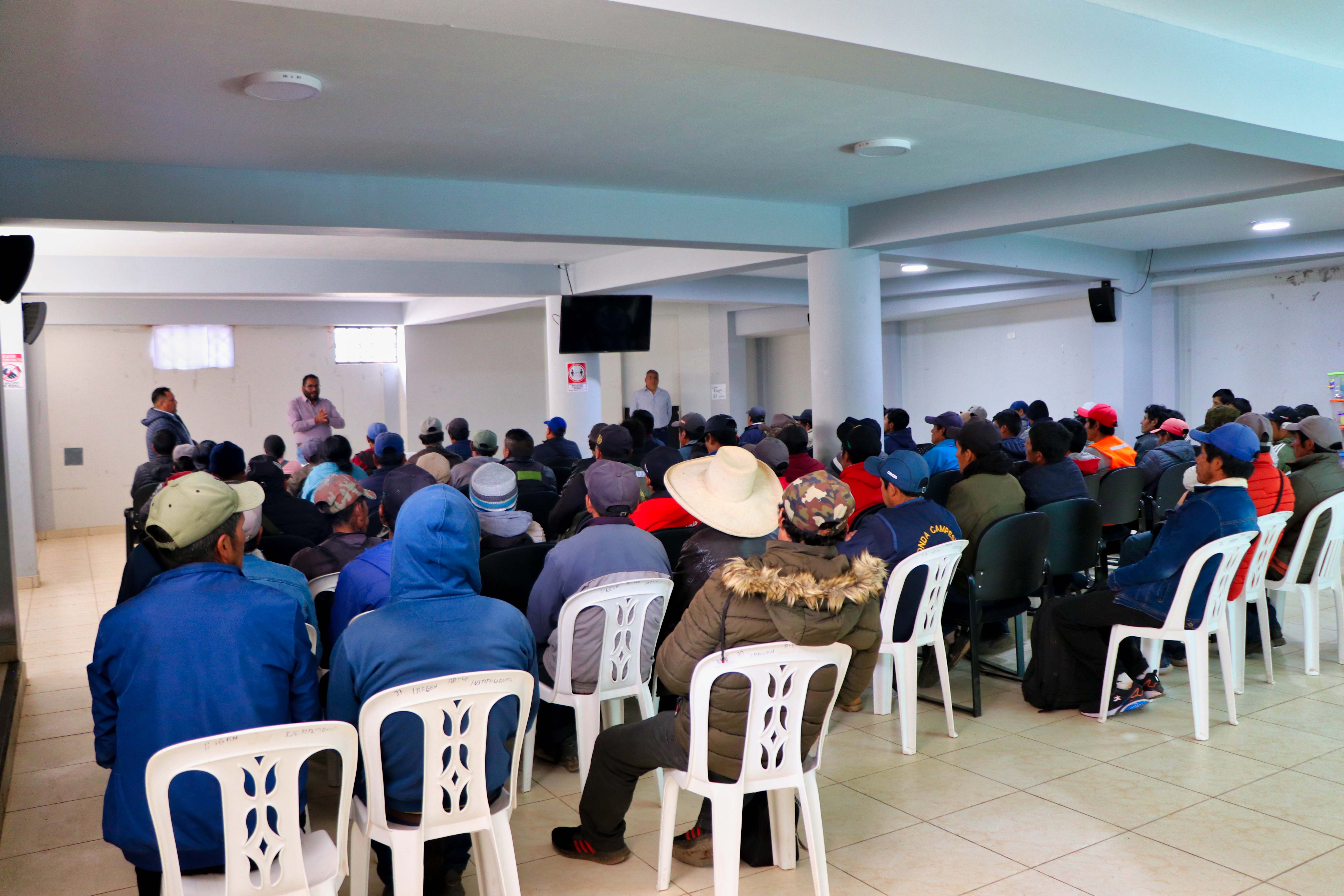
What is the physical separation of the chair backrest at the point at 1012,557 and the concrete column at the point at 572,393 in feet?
20.3

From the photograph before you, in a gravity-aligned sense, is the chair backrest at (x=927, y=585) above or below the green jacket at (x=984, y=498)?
below

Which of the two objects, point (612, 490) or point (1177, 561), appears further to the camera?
point (1177, 561)

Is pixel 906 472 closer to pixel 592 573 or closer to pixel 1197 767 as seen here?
pixel 592 573

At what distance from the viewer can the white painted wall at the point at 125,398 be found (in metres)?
10.5

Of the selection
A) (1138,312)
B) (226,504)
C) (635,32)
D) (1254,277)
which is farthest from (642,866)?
(1254,277)

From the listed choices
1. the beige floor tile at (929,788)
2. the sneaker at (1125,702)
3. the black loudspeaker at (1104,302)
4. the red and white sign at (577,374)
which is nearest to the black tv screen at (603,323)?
the red and white sign at (577,374)

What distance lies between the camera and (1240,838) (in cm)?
279

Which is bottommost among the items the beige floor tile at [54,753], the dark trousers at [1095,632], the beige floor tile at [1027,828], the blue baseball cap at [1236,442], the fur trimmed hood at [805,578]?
the beige floor tile at [1027,828]

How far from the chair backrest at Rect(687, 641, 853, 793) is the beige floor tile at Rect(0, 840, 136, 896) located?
172 cm

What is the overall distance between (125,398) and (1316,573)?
449 inches

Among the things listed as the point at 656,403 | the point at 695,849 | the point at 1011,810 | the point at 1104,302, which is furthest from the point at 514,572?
the point at 656,403

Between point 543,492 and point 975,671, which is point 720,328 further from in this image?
point 975,671

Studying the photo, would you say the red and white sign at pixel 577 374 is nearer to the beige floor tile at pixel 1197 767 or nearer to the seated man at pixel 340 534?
the seated man at pixel 340 534

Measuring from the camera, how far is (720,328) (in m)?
13.4
